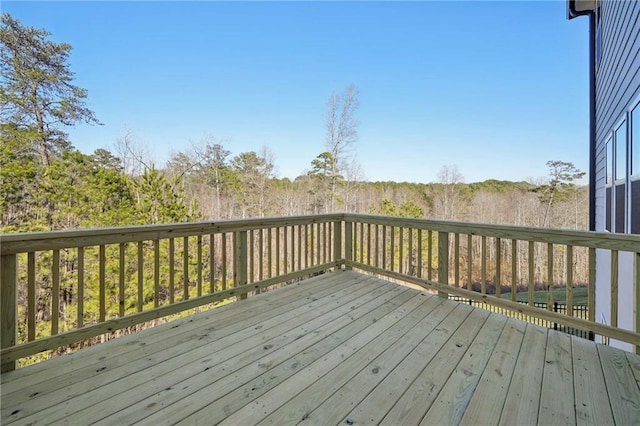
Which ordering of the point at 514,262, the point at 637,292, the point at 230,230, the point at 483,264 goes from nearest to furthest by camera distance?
the point at 637,292 < the point at 514,262 < the point at 483,264 < the point at 230,230

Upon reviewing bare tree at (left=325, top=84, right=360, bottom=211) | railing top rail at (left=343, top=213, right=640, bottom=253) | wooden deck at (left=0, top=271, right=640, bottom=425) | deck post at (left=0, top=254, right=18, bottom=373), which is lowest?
wooden deck at (left=0, top=271, right=640, bottom=425)

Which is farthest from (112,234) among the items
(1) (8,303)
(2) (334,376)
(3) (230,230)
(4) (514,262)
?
(4) (514,262)

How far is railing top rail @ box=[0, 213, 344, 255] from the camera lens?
1.81m

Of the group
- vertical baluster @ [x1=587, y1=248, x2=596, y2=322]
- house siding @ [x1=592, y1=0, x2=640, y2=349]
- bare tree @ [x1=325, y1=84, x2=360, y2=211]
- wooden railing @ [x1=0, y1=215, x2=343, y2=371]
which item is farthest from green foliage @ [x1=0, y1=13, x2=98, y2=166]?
house siding @ [x1=592, y1=0, x2=640, y2=349]

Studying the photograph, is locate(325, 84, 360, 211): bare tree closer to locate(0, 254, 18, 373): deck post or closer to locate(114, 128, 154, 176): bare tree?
locate(114, 128, 154, 176): bare tree

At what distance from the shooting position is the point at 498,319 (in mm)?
2625

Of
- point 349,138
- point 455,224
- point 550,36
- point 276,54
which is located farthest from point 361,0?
point 550,36

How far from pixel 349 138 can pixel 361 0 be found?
585 cm

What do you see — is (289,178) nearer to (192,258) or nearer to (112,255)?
(192,258)

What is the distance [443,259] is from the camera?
127 inches

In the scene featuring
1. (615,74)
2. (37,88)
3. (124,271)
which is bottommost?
(124,271)

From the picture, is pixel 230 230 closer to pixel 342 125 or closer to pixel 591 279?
pixel 591 279

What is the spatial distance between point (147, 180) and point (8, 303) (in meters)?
10.3

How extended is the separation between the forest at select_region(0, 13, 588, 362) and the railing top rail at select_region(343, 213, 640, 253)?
33.3ft
